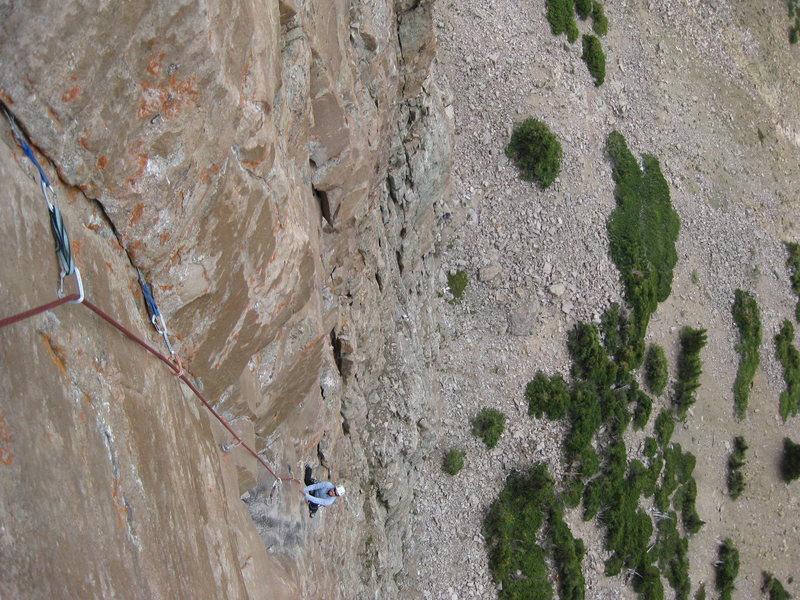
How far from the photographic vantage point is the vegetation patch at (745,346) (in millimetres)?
29234

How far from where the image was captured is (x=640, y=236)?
26.7 meters

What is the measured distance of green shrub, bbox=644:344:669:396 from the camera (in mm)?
26297

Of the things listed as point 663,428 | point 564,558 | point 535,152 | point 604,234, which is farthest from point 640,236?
point 564,558

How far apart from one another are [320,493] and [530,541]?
12692 mm

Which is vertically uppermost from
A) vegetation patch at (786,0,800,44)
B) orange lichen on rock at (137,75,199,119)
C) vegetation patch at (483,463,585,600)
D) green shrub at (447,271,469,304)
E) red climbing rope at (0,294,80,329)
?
vegetation patch at (786,0,800,44)

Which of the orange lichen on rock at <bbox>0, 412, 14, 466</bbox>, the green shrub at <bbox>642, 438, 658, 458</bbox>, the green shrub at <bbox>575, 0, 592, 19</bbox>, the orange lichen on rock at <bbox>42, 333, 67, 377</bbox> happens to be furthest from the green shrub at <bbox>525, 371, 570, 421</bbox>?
the orange lichen on rock at <bbox>0, 412, 14, 466</bbox>

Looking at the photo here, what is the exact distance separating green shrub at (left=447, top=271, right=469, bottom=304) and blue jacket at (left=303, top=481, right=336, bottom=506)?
11516mm

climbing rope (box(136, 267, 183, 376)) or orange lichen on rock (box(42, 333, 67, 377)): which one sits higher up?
climbing rope (box(136, 267, 183, 376))

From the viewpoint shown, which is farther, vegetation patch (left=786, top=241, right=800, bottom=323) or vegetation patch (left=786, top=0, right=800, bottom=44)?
vegetation patch (left=786, top=0, right=800, bottom=44)

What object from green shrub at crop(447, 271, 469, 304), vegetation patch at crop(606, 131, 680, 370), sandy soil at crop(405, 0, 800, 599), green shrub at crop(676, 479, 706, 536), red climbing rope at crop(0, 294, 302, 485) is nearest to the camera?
red climbing rope at crop(0, 294, 302, 485)

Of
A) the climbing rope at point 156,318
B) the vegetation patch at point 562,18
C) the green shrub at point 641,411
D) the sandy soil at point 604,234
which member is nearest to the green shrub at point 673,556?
the sandy soil at point 604,234

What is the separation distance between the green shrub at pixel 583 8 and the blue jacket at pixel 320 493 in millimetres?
23267

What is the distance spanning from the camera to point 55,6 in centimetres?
562

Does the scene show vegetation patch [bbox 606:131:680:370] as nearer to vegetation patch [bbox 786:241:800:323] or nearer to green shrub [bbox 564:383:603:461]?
green shrub [bbox 564:383:603:461]
